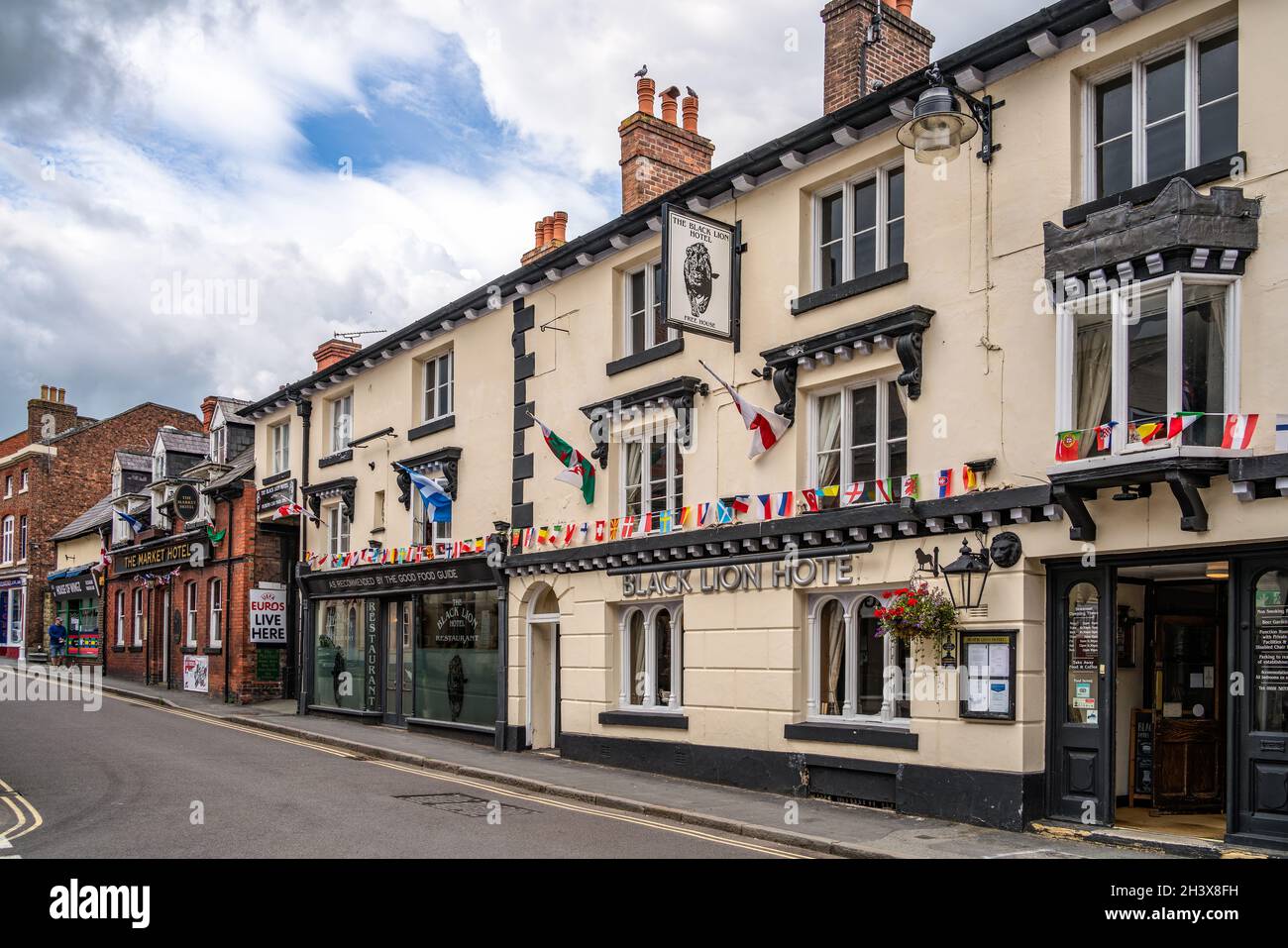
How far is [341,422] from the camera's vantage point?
27.8 metres

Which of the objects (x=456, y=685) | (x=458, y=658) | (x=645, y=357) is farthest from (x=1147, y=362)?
(x=456, y=685)

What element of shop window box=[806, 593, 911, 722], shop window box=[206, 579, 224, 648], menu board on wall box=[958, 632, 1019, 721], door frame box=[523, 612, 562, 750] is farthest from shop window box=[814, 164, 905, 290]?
shop window box=[206, 579, 224, 648]

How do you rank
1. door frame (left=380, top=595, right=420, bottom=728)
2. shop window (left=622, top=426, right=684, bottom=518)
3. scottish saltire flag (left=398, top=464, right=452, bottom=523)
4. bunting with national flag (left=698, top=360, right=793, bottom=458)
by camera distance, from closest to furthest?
1. bunting with national flag (left=698, top=360, right=793, bottom=458)
2. shop window (left=622, top=426, right=684, bottom=518)
3. scottish saltire flag (left=398, top=464, right=452, bottom=523)
4. door frame (left=380, top=595, right=420, bottom=728)

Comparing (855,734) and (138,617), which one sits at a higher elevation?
(855,734)

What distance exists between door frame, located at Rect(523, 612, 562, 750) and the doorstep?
10089 mm

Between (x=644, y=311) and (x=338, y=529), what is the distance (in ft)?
38.5

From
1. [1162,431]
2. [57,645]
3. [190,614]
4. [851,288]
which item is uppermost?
[851,288]

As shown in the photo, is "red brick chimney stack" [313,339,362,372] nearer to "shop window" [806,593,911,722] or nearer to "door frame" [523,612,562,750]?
"door frame" [523,612,562,750]

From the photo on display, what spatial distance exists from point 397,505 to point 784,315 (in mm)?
11657

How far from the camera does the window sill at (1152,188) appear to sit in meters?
11.1

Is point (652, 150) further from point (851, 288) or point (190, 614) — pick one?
point (190, 614)

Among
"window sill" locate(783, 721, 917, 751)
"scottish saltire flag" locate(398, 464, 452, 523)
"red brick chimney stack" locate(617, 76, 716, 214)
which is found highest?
"red brick chimney stack" locate(617, 76, 716, 214)

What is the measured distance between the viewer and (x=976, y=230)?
13.4 meters

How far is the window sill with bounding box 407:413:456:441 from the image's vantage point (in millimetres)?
23281
